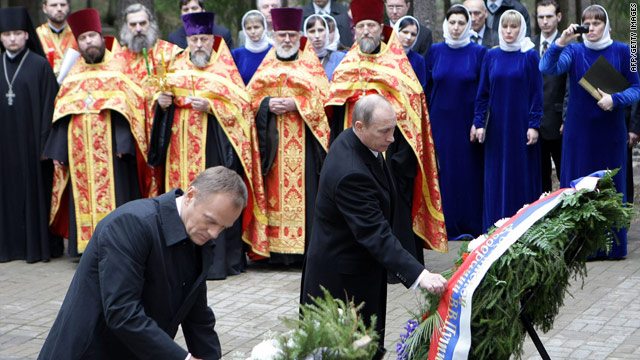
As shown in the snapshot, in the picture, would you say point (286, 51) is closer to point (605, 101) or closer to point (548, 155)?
point (605, 101)

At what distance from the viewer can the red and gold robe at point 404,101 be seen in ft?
27.3

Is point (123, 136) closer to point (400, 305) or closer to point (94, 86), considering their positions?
point (94, 86)

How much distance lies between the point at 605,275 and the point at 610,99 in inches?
64.4

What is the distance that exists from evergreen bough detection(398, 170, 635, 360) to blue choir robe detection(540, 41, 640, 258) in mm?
4142

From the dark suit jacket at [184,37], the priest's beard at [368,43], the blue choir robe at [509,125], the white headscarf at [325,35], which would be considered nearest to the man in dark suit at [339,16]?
the dark suit jacket at [184,37]

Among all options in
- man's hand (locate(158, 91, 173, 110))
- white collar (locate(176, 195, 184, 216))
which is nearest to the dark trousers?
man's hand (locate(158, 91, 173, 110))

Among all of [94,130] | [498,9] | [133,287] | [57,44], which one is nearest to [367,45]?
[94,130]

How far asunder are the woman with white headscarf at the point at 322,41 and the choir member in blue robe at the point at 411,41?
66cm

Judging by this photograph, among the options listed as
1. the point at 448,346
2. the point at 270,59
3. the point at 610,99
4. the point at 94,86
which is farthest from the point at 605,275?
the point at 94,86

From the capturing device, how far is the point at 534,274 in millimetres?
4324

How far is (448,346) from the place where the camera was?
439 cm

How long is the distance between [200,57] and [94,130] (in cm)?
137

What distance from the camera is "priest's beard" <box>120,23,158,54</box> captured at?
9148mm

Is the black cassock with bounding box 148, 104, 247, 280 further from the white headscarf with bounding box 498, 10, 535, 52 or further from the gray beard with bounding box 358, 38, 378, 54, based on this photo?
the white headscarf with bounding box 498, 10, 535, 52
